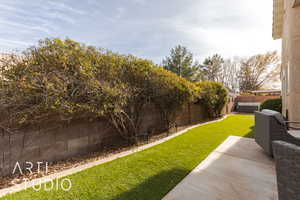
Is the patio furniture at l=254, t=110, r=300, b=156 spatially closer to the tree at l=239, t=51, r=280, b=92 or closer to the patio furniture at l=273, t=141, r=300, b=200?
the patio furniture at l=273, t=141, r=300, b=200

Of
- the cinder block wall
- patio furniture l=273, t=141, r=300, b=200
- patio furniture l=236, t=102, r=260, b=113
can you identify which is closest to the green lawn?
the cinder block wall

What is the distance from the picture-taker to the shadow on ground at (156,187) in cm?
190

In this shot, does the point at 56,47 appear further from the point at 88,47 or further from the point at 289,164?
the point at 289,164

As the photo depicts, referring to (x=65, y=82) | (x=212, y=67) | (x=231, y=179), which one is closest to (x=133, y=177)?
(x=231, y=179)

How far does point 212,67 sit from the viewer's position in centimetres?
2423

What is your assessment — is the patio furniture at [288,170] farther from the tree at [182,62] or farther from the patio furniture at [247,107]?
the tree at [182,62]

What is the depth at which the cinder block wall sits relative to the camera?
2.54 m

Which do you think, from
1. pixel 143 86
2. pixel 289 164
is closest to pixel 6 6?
pixel 143 86

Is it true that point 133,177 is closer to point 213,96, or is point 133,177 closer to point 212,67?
point 213,96

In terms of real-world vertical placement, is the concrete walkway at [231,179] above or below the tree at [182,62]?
below

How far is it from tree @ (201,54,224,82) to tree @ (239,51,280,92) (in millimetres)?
3749

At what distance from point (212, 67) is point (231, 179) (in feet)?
85.4

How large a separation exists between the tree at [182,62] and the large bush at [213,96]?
10.0 meters

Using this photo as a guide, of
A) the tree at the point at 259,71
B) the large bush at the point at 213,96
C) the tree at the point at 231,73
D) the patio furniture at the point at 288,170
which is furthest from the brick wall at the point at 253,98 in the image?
the patio furniture at the point at 288,170
